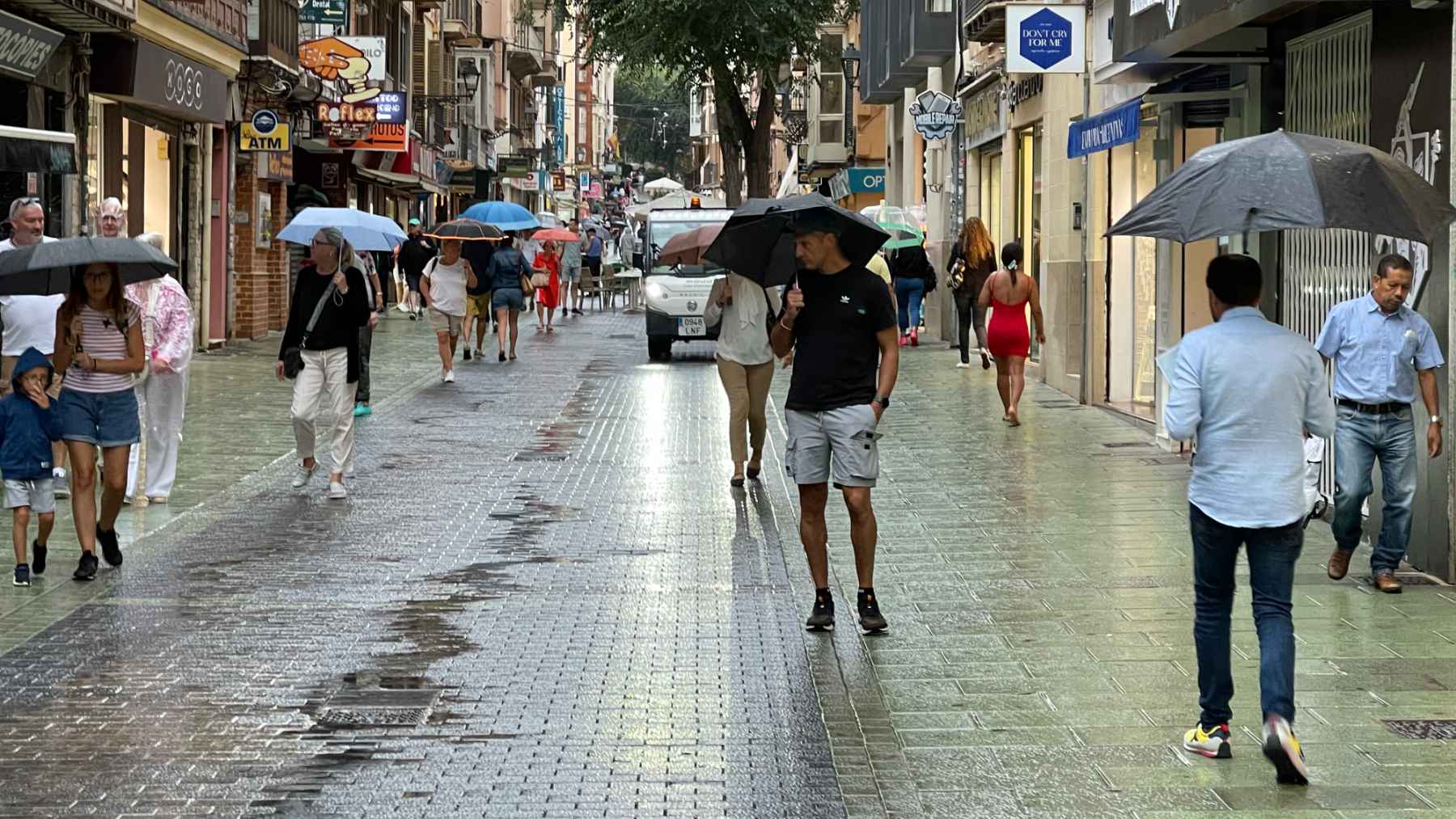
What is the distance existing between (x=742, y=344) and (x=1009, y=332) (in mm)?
4748

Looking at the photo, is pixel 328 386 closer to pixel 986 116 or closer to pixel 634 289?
pixel 986 116

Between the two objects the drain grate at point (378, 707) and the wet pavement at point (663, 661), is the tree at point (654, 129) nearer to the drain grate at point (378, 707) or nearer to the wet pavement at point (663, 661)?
the wet pavement at point (663, 661)

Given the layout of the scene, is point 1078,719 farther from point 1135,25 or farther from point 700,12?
point 700,12

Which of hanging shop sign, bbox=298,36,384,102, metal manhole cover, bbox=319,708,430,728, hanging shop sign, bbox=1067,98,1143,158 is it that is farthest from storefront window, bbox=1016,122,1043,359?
metal manhole cover, bbox=319,708,430,728

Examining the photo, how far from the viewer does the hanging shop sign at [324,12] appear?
32.6 m

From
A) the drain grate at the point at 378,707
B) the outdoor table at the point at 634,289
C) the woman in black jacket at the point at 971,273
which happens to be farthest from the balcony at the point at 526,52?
the drain grate at the point at 378,707

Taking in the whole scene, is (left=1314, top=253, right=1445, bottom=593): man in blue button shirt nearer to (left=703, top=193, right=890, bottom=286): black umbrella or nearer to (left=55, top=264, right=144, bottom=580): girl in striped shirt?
(left=703, top=193, right=890, bottom=286): black umbrella

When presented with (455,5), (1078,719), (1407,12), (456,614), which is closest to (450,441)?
(456,614)

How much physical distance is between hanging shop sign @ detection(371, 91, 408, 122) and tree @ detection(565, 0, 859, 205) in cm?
626

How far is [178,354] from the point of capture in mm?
12266

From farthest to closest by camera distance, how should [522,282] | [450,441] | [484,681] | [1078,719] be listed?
1. [522,282]
2. [450,441]
3. [484,681]
4. [1078,719]

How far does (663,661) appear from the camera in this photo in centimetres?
797

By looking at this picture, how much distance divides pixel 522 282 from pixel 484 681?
19740 mm

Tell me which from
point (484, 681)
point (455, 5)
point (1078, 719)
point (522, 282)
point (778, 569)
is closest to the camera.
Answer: point (1078, 719)
